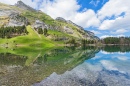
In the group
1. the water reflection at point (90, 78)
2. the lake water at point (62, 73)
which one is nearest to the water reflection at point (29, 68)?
the lake water at point (62, 73)

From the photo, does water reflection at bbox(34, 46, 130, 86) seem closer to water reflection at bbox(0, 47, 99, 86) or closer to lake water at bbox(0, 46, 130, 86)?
lake water at bbox(0, 46, 130, 86)

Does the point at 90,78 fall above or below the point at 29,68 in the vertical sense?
below

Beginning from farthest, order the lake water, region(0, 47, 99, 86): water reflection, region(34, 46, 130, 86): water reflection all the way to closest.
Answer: region(0, 47, 99, 86): water reflection → the lake water → region(34, 46, 130, 86): water reflection

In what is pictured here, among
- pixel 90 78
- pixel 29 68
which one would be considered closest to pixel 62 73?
pixel 90 78

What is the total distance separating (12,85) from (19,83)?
7.00 ft

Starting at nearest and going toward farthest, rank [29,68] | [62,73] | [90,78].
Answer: [90,78] < [62,73] < [29,68]

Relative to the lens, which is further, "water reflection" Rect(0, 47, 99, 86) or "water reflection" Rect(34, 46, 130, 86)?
"water reflection" Rect(0, 47, 99, 86)

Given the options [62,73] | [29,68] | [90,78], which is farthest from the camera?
[29,68]

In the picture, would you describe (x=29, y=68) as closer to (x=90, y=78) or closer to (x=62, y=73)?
(x=62, y=73)

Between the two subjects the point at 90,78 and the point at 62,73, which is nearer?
the point at 90,78

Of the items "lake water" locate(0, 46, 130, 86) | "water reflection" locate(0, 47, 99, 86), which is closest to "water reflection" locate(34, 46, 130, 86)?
"lake water" locate(0, 46, 130, 86)

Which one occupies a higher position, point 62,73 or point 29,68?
point 29,68

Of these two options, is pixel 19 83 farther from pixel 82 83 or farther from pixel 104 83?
pixel 104 83

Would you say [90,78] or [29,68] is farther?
[29,68]
